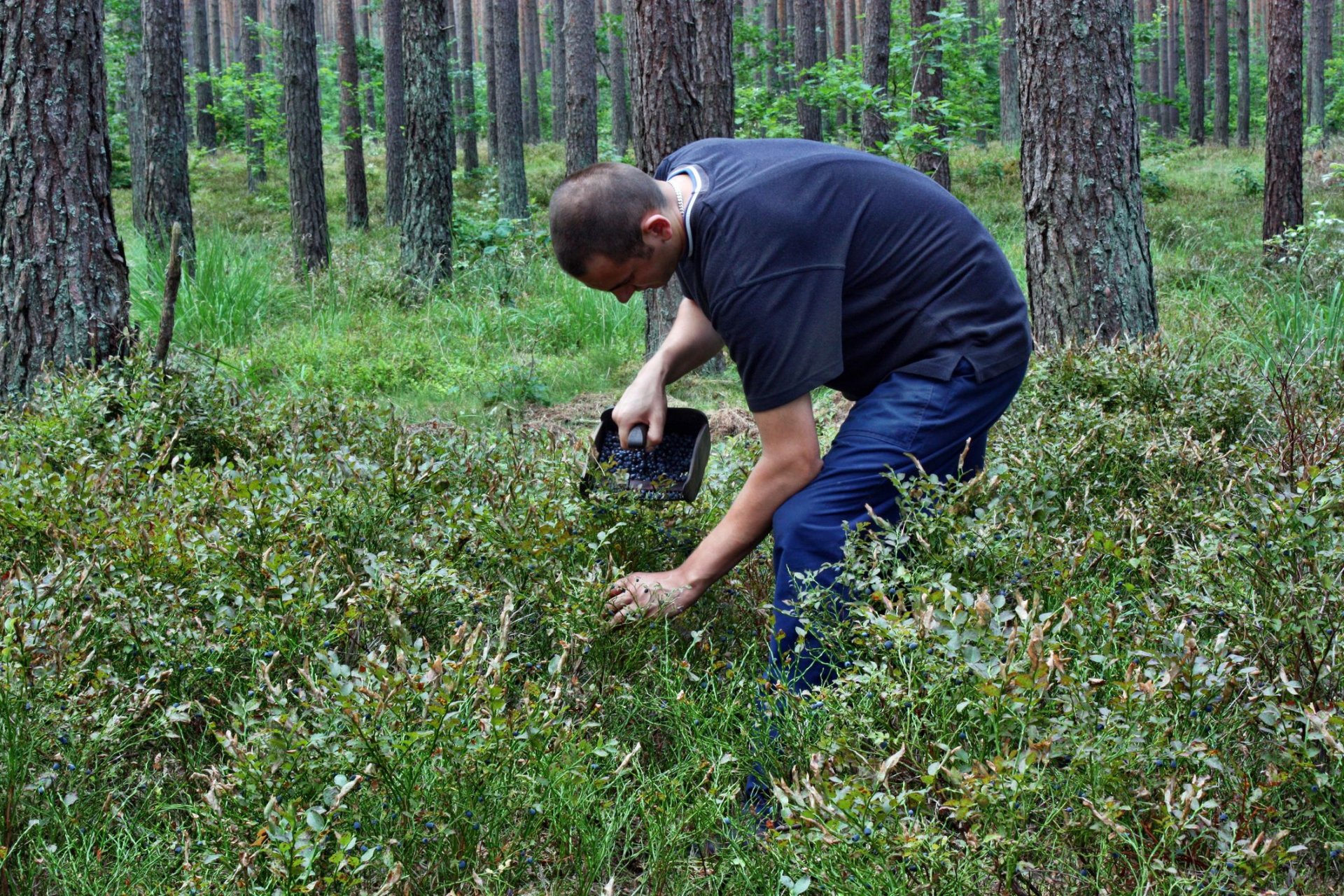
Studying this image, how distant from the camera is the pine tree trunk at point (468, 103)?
904 inches

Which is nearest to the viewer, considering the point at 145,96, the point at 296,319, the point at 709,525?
the point at 709,525

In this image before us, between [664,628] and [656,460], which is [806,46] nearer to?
[656,460]

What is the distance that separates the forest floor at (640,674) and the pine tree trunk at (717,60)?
3666 mm

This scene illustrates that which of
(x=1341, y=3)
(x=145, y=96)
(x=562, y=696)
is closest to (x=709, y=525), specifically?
(x=562, y=696)

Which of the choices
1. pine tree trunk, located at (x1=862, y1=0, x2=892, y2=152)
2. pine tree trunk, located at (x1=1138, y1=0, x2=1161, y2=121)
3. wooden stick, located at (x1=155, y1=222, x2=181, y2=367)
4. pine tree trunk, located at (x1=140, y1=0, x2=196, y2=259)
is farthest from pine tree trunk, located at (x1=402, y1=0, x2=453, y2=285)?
pine tree trunk, located at (x1=1138, y1=0, x2=1161, y2=121)

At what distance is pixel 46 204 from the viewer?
520cm

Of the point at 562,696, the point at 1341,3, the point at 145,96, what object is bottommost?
the point at 562,696

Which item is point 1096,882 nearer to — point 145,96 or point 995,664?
point 995,664

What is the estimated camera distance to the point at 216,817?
82.2 inches

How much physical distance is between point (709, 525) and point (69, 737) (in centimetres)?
210

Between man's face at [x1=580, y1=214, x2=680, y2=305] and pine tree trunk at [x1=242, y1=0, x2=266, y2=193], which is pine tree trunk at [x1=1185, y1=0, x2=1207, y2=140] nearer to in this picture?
pine tree trunk at [x1=242, y1=0, x2=266, y2=193]

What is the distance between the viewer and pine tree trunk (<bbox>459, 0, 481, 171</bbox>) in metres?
23.0

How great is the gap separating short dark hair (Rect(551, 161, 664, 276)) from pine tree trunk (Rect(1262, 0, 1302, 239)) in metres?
10.3

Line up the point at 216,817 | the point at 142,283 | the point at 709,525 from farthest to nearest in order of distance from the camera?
the point at 142,283, the point at 709,525, the point at 216,817
